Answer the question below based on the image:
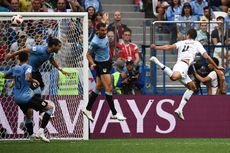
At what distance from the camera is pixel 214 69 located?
24406mm

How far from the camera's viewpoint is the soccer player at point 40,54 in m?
21.4

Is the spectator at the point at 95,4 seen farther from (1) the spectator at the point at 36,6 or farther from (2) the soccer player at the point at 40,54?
(2) the soccer player at the point at 40,54

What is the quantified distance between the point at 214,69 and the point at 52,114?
4.64 metres

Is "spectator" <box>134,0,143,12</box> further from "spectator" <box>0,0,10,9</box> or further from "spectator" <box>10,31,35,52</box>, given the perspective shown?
"spectator" <box>10,31,35,52</box>

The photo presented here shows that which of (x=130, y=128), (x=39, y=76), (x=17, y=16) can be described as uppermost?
(x=17, y=16)

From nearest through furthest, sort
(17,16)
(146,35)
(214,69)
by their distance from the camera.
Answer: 1. (17,16)
2. (214,69)
3. (146,35)

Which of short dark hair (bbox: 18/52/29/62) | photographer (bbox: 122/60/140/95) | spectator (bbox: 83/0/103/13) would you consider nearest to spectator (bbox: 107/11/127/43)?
photographer (bbox: 122/60/140/95)

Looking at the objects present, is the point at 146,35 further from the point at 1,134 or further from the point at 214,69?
the point at 1,134

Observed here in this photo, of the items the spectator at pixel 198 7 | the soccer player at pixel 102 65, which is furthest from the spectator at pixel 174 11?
the soccer player at pixel 102 65

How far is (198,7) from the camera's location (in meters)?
27.7

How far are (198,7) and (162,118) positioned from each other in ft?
16.6

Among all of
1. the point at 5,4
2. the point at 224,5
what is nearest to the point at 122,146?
the point at 5,4

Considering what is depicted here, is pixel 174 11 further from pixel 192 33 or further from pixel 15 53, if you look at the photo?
pixel 15 53

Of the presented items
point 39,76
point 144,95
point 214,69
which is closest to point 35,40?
point 39,76
